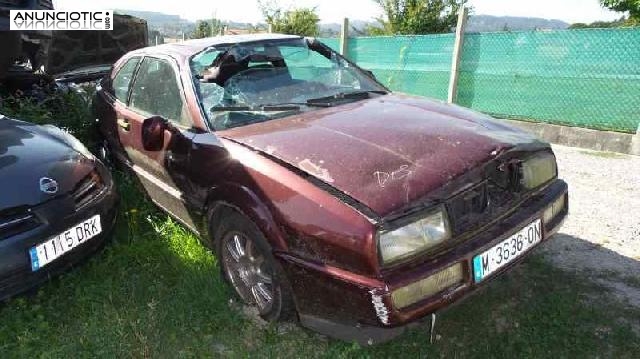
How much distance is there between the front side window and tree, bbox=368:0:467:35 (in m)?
14.1

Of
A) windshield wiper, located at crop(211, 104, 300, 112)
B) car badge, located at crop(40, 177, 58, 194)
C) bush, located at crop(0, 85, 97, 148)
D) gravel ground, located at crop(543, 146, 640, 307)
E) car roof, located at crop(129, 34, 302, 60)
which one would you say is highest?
car roof, located at crop(129, 34, 302, 60)

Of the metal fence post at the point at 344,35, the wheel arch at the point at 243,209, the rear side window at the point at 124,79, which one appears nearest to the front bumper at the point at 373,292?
the wheel arch at the point at 243,209

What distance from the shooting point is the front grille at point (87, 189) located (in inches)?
110

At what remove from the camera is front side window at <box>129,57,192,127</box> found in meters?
3.01

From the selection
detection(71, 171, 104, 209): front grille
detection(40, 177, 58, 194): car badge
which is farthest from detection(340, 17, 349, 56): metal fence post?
detection(40, 177, 58, 194): car badge

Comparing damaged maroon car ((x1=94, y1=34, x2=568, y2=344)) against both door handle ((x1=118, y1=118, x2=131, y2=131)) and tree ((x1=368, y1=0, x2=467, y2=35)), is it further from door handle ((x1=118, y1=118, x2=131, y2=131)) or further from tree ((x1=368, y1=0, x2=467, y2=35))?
tree ((x1=368, y1=0, x2=467, y2=35))

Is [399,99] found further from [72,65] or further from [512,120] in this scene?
[72,65]

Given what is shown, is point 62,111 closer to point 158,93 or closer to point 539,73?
point 158,93

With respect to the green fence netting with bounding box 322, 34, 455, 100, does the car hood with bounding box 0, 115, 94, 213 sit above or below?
below

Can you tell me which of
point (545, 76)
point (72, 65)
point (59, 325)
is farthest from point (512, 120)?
point (72, 65)

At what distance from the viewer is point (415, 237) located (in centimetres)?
192

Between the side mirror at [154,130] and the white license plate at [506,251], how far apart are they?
201 centimetres

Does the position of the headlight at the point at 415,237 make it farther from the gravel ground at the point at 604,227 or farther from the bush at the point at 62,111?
A: the bush at the point at 62,111

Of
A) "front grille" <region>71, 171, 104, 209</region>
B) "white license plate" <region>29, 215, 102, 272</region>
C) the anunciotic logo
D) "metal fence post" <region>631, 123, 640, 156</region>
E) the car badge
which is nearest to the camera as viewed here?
"white license plate" <region>29, 215, 102, 272</region>
